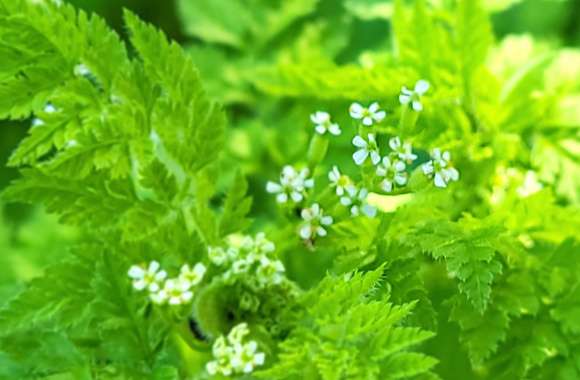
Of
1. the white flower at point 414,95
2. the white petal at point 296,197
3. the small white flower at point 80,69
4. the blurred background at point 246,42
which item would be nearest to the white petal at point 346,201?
the white petal at point 296,197

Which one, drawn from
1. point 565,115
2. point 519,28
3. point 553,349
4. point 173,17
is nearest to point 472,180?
point 565,115

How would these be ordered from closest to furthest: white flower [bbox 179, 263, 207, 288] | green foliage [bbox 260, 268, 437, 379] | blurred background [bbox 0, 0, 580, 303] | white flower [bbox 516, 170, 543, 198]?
green foliage [bbox 260, 268, 437, 379]
white flower [bbox 179, 263, 207, 288]
white flower [bbox 516, 170, 543, 198]
blurred background [bbox 0, 0, 580, 303]

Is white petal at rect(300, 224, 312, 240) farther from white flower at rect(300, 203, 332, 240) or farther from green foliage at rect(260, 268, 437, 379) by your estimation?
green foliage at rect(260, 268, 437, 379)

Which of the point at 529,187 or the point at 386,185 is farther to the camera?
the point at 529,187

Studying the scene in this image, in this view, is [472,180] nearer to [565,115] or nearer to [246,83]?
[565,115]

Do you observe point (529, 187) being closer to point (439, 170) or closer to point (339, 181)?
point (439, 170)

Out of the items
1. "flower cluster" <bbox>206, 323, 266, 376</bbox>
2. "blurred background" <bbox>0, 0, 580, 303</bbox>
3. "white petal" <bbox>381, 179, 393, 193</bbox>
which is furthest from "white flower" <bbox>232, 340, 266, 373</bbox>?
"blurred background" <bbox>0, 0, 580, 303</bbox>

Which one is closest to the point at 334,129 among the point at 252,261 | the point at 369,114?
the point at 369,114
